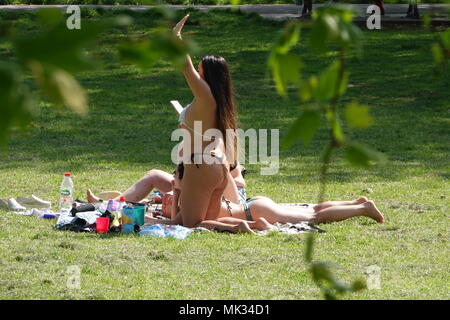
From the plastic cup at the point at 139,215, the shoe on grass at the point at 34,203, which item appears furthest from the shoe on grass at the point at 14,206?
the plastic cup at the point at 139,215

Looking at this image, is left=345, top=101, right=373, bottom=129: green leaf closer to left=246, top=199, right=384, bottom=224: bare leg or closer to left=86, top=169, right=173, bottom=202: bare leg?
left=246, top=199, right=384, bottom=224: bare leg

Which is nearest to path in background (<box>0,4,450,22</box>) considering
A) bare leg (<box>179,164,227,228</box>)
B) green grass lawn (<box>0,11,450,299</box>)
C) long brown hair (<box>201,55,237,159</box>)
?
green grass lawn (<box>0,11,450,299</box>)

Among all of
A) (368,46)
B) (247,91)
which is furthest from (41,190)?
(368,46)

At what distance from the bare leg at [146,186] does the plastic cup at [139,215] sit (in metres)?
0.79

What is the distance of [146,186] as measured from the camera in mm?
7988

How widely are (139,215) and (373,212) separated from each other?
192cm

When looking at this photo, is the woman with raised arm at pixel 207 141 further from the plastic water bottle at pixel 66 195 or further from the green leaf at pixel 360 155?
the green leaf at pixel 360 155

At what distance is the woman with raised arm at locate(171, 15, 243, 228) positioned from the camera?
22.9 feet

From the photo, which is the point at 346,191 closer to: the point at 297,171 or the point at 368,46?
the point at 297,171

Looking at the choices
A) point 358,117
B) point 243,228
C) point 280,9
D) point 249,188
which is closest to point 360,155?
point 358,117

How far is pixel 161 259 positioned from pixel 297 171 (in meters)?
4.33

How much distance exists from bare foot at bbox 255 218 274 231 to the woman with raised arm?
35 centimetres

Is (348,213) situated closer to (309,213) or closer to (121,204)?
(309,213)

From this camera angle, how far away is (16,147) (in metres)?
11.7
